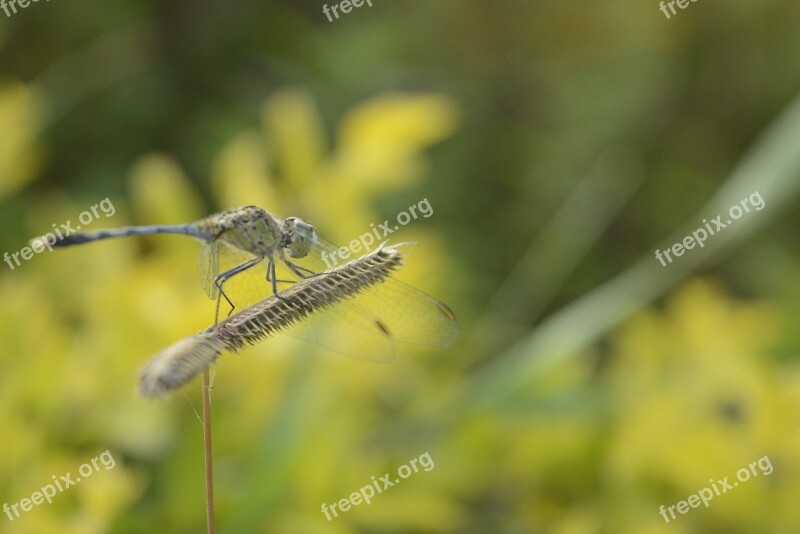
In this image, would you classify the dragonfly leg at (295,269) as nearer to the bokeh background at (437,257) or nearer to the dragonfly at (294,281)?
the dragonfly at (294,281)

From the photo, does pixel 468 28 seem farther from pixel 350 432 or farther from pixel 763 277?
pixel 350 432

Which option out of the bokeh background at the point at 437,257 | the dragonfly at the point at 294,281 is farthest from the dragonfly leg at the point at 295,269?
the bokeh background at the point at 437,257

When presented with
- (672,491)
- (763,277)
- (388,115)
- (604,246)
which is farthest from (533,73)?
(672,491)

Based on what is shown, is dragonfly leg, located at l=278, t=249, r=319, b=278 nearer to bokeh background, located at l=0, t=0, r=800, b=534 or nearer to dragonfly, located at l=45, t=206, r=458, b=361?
dragonfly, located at l=45, t=206, r=458, b=361

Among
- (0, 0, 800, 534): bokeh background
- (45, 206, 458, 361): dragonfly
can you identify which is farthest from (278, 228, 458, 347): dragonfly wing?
(0, 0, 800, 534): bokeh background

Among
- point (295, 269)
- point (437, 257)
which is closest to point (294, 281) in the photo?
point (295, 269)
